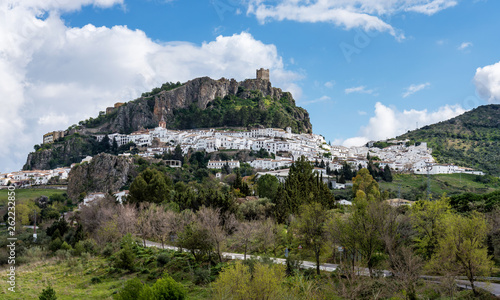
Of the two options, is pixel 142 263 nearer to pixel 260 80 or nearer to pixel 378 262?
pixel 378 262

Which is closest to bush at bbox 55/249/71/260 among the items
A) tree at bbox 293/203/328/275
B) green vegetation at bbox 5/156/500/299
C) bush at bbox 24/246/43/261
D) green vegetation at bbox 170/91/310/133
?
green vegetation at bbox 5/156/500/299

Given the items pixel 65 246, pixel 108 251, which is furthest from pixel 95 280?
pixel 65 246

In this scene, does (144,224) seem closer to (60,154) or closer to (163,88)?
(60,154)

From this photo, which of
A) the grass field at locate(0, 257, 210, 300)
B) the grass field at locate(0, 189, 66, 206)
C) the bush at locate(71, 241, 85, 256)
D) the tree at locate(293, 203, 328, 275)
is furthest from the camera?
the grass field at locate(0, 189, 66, 206)

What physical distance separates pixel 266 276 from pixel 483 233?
45.8 feet

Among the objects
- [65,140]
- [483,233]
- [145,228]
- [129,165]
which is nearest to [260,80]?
[65,140]

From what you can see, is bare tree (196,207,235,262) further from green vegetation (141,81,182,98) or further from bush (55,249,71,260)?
green vegetation (141,81,182,98)

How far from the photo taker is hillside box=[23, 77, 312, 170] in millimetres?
127000

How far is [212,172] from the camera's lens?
9212 centimetres

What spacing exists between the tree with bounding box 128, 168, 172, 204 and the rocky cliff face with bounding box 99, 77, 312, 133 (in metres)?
93.8

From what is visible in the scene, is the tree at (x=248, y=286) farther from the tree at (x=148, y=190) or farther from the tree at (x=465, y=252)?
the tree at (x=148, y=190)

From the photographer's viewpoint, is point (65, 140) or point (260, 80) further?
point (260, 80)

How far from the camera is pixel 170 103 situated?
14588 cm

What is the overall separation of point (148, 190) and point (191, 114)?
9388cm
